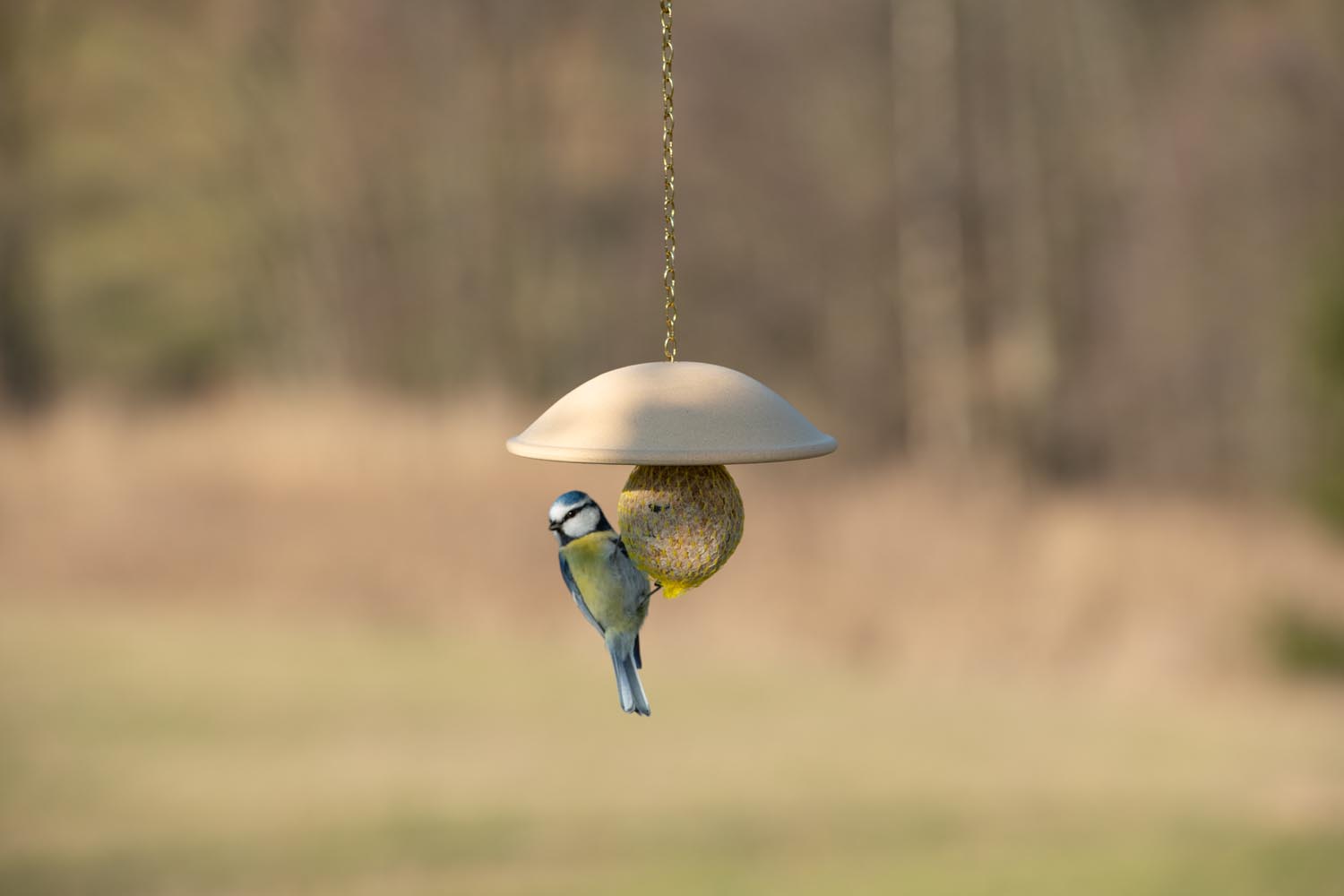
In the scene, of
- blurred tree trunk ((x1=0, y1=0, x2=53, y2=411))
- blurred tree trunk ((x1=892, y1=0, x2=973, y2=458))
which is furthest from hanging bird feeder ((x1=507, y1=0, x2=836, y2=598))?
blurred tree trunk ((x1=0, y1=0, x2=53, y2=411))

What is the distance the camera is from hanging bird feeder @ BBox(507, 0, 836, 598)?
8.78ft

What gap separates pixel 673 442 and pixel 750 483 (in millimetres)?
10108

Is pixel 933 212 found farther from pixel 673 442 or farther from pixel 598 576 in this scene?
pixel 673 442

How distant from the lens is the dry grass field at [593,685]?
9672 mm

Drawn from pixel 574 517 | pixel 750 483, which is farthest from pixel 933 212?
pixel 574 517

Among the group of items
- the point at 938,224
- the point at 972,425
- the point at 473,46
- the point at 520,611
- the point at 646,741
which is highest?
the point at 473,46

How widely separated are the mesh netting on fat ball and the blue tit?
0.04 metres

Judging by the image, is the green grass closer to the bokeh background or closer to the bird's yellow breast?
the bokeh background

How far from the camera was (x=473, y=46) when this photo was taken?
19.1 m

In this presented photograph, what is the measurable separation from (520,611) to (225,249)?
1352cm

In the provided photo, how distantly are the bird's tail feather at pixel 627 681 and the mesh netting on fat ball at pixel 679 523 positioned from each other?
0.52ft

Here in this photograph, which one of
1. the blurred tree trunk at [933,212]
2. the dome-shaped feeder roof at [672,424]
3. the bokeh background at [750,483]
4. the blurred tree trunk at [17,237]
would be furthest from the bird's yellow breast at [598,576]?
the blurred tree trunk at [17,237]

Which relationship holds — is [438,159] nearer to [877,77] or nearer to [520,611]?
[877,77]

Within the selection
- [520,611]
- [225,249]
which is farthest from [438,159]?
[520,611]
